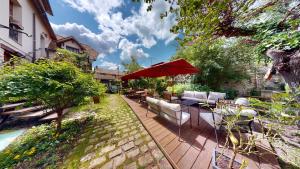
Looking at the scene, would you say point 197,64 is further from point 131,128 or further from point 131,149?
point 131,149

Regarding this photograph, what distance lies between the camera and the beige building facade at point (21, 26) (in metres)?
5.71

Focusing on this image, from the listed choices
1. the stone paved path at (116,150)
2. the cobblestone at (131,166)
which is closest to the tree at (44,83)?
the stone paved path at (116,150)

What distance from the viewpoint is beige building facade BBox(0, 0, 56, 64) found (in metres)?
5.71

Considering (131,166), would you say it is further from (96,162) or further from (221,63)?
(221,63)

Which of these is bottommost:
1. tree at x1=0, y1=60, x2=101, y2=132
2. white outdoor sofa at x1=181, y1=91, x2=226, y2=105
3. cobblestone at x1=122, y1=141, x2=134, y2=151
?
cobblestone at x1=122, y1=141, x2=134, y2=151

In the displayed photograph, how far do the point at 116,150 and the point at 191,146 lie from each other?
1789 millimetres

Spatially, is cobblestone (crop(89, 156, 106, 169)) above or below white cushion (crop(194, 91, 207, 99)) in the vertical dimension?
below

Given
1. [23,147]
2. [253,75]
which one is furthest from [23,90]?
[253,75]

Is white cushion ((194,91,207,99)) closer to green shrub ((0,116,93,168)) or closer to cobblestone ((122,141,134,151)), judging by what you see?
cobblestone ((122,141,134,151))

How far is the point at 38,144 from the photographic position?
3.17 meters

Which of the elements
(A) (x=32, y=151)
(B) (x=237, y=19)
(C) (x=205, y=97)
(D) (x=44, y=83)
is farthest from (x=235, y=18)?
(A) (x=32, y=151)

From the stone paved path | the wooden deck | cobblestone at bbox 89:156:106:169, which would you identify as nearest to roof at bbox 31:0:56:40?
the stone paved path

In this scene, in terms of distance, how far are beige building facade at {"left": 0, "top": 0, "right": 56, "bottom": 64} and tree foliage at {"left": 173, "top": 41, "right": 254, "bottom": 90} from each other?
11.7 m

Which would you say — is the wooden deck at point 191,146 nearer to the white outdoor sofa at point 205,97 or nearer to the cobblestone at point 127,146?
the cobblestone at point 127,146
